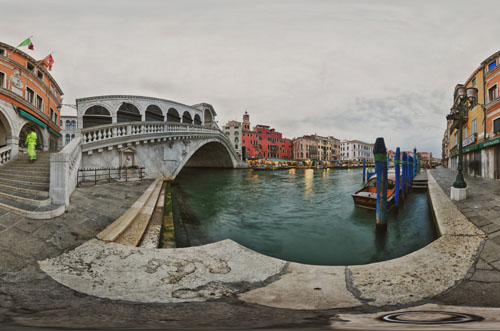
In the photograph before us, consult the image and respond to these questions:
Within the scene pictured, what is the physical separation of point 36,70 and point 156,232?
21940 millimetres

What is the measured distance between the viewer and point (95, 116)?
22.5 m

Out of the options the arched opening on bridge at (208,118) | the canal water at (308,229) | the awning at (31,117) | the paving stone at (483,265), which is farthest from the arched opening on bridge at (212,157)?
the paving stone at (483,265)

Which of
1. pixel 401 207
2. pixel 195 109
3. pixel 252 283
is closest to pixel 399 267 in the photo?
pixel 252 283

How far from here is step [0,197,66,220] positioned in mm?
4551

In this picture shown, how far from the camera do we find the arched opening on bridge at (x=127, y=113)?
77.6 feet

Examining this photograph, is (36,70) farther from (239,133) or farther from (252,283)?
(239,133)

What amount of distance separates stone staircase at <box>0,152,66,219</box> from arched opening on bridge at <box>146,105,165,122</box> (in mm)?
18367

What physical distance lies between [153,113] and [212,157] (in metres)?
13.7

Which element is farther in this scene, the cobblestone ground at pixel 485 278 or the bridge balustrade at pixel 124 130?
the bridge balustrade at pixel 124 130

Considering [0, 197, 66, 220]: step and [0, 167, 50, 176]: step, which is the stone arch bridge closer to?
[0, 197, 66, 220]: step

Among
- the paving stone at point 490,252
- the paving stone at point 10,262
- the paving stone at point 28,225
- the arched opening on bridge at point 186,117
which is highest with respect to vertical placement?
the arched opening on bridge at point 186,117

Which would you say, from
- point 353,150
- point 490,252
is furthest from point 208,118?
point 353,150

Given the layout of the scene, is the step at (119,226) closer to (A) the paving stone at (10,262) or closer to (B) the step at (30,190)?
(A) the paving stone at (10,262)

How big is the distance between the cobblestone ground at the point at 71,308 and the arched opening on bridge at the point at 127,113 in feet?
74.7
